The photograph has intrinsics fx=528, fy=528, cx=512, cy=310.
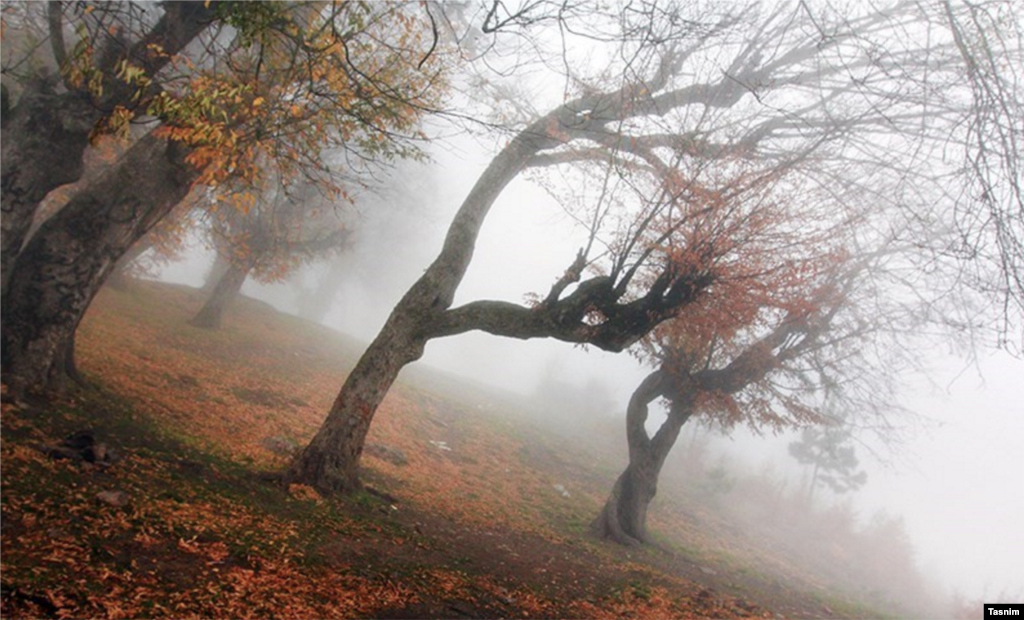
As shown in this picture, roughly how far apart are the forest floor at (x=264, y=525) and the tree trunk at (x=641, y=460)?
717 millimetres

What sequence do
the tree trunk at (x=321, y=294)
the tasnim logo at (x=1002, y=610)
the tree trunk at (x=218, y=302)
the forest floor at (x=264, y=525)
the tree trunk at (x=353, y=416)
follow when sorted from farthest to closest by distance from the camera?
the tree trunk at (x=321, y=294), the tree trunk at (x=218, y=302), the tree trunk at (x=353, y=416), the tasnim logo at (x=1002, y=610), the forest floor at (x=264, y=525)

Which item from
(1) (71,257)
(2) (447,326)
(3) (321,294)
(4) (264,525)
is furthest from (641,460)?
(3) (321,294)

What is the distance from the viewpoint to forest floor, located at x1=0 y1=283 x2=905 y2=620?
3.59 meters

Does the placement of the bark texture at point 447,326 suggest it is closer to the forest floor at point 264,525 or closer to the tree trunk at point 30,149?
the forest floor at point 264,525

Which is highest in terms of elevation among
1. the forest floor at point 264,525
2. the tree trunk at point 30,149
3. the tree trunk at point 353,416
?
the tree trunk at point 30,149

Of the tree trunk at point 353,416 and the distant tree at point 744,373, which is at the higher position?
the distant tree at point 744,373

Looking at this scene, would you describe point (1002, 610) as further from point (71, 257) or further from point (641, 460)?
point (71, 257)

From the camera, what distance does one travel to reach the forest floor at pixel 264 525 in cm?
359

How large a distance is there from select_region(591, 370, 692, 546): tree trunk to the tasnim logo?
5.99 m

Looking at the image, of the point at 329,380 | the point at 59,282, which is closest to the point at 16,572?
the point at 59,282

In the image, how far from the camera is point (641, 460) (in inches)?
498

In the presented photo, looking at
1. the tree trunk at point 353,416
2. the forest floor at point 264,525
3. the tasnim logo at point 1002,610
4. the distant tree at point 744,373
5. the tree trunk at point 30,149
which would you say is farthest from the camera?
the distant tree at point 744,373

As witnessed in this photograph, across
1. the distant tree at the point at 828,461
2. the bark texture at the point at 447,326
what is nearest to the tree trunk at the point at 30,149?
the bark texture at the point at 447,326

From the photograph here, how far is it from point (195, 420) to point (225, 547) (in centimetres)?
495
